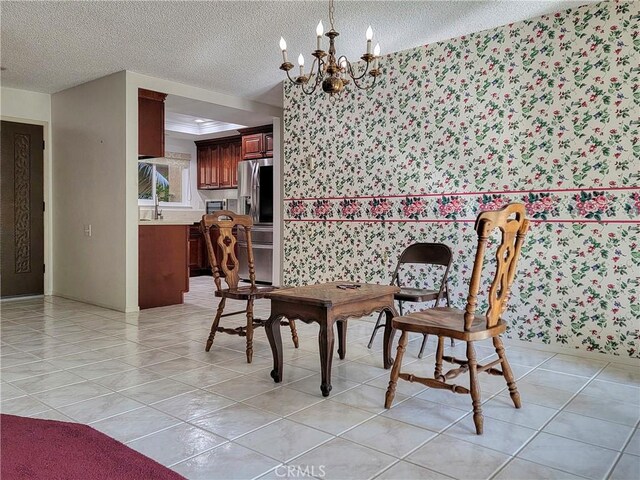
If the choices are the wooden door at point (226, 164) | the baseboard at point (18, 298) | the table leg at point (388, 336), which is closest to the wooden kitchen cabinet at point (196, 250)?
the wooden door at point (226, 164)

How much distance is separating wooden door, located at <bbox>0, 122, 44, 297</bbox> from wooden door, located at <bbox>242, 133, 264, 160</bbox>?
2744 millimetres

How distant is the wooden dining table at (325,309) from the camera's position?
2564mm

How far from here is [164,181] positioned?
8703mm

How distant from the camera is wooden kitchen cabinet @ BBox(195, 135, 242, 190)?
8484 mm

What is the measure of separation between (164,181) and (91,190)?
3.35 meters

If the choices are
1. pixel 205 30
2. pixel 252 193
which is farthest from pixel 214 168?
pixel 205 30

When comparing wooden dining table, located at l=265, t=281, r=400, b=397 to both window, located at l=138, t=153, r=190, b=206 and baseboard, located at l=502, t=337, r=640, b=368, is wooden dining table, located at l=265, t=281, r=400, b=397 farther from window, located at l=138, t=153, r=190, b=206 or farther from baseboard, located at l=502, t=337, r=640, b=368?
window, located at l=138, t=153, r=190, b=206

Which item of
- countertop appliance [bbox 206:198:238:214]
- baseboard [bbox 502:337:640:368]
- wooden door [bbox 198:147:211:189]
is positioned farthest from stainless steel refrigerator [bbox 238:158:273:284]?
baseboard [bbox 502:337:640:368]

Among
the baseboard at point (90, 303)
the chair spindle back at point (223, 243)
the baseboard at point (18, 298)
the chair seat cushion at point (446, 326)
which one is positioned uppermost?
the chair spindle back at point (223, 243)

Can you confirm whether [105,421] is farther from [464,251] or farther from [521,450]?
[464,251]

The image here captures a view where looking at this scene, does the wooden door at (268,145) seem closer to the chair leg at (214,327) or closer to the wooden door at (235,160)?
the wooden door at (235,160)

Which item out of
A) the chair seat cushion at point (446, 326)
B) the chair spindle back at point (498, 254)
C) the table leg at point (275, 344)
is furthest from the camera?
the table leg at point (275, 344)

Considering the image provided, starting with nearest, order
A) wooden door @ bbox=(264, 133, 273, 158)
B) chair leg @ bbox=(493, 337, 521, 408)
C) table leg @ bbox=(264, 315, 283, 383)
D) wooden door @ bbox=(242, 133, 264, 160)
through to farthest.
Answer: chair leg @ bbox=(493, 337, 521, 408) → table leg @ bbox=(264, 315, 283, 383) → wooden door @ bbox=(264, 133, 273, 158) → wooden door @ bbox=(242, 133, 264, 160)

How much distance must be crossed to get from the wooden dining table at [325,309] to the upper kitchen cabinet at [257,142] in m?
4.47
